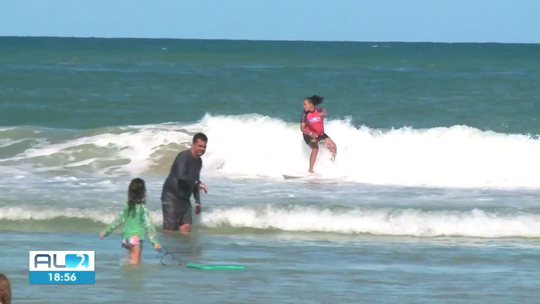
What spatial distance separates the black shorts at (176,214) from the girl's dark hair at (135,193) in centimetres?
240

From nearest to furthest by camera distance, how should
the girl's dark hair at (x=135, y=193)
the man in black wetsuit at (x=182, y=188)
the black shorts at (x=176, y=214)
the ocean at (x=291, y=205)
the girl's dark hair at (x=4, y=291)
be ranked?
the girl's dark hair at (x=4, y=291)
the ocean at (x=291, y=205)
the girl's dark hair at (x=135, y=193)
the man in black wetsuit at (x=182, y=188)
the black shorts at (x=176, y=214)

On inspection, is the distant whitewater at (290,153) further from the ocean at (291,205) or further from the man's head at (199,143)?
the man's head at (199,143)

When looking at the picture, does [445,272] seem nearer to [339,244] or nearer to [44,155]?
→ [339,244]

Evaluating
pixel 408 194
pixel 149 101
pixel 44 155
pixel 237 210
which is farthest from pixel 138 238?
pixel 149 101

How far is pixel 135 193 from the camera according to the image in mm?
9484

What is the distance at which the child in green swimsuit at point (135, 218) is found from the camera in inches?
374

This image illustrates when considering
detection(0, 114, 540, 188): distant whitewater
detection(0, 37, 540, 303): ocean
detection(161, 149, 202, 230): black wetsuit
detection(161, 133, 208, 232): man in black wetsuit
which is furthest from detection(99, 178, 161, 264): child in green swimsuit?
detection(0, 114, 540, 188): distant whitewater

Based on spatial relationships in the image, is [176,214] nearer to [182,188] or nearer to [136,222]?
[182,188]

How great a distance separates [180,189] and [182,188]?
0.09ft

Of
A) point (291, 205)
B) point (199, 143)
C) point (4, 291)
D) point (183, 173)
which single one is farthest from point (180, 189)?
point (4, 291)

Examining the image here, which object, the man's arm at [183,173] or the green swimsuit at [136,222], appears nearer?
the green swimsuit at [136,222]

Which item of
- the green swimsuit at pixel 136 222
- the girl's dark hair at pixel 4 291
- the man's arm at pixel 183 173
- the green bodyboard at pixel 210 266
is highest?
the man's arm at pixel 183 173

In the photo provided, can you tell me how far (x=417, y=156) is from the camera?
1853 cm

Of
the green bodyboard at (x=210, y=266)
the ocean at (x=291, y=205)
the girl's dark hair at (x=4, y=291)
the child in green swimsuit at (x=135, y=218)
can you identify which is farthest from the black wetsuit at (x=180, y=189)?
the girl's dark hair at (x=4, y=291)
